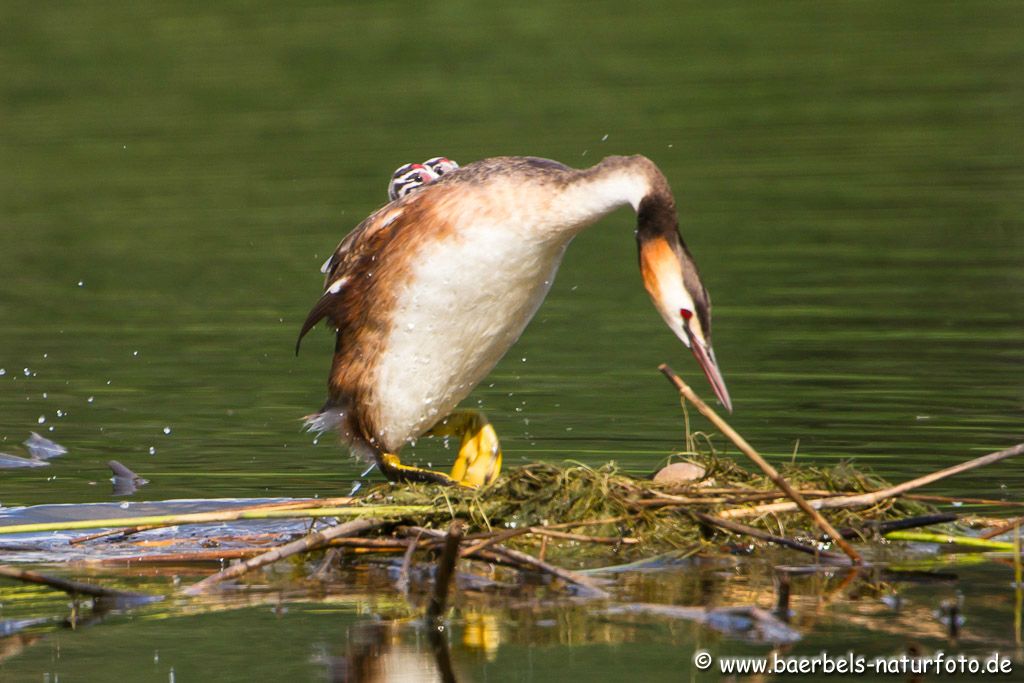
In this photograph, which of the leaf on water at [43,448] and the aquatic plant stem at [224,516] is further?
the leaf on water at [43,448]

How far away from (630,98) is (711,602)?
16.1 metres

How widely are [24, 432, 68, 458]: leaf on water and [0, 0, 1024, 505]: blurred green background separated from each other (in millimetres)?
196

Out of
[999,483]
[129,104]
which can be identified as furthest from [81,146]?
[999,483]

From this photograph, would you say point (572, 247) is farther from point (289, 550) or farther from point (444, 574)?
point (444, 574)

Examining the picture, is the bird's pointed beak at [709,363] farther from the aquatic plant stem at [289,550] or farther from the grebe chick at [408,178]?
the grebe chick at [408,178]

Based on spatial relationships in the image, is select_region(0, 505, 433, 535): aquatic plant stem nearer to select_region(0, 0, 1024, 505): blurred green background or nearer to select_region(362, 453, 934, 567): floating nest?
select_region(362, 453, 934, 567): floating nest

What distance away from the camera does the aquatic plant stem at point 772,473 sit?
6.66 meters

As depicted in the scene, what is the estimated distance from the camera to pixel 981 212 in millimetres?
16688

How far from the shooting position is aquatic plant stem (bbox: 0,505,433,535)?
7.38 meters

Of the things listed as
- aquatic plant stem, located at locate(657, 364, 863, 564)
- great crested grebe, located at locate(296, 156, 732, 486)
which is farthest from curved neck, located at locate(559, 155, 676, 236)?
aquatic plant stem, located at locate(657, 364, 863, 564)

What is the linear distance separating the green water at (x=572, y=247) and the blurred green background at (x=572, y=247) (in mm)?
42

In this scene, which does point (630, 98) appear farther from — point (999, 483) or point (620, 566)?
point (620, 566)

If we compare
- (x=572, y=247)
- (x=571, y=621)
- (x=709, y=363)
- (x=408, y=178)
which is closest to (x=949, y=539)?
(x=709, y=363)

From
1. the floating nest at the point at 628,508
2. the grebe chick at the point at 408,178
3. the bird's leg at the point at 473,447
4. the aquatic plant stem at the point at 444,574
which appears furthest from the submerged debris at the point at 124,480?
the aquatic plant stem at the point at 444,574
